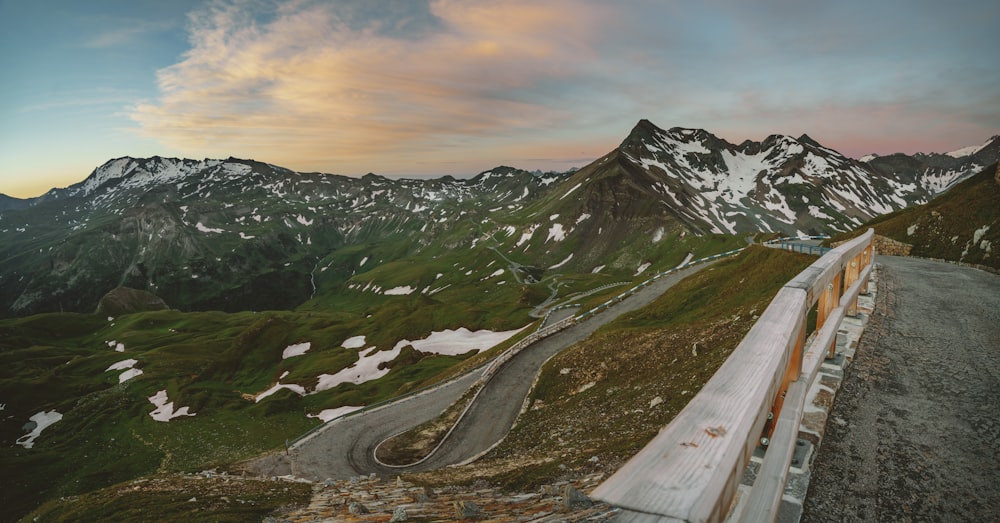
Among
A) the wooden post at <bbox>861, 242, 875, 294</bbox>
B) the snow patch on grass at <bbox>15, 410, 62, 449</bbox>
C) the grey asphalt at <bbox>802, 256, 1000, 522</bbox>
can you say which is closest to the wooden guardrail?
the grey asphalt at <bbox>802, 256, 1000, 522</bbox>

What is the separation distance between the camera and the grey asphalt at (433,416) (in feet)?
90.8

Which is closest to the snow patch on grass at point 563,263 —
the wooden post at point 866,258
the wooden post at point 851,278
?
the wooden post at point 866,258

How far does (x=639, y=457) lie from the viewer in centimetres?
248

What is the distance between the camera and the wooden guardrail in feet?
6.91

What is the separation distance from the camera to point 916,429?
5.58 metres

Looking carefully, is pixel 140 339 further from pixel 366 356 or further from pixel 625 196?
pixel 625 196

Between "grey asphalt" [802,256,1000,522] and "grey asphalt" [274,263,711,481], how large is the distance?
21.1m

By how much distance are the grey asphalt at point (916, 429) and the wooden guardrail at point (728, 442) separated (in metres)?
1.01

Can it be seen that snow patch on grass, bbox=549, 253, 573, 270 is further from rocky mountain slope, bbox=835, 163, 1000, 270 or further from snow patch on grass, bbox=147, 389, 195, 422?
rocky mountain slope, bbox=835, 163, 1000, 270

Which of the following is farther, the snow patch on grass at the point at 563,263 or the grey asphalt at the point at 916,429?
the snow patch on grass at the point at 563,263

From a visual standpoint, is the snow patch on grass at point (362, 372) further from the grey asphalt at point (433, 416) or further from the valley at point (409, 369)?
the grey asphalt at point (433, 416)

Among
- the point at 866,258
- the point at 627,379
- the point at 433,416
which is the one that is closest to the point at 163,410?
the point at 433,416

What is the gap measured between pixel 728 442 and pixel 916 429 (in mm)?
5433

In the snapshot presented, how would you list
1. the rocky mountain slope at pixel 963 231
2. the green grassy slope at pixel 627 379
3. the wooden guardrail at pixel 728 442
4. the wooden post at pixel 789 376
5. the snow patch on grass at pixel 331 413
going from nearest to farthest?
1. the wooden guardrail at pixel 728 442
2. the wooden post at pixel 789 376
3. the green grassy slope at pixel 627 379
4. the rocky mountain slope at pixel 963 231
5. the snow patch on grass at pixel 331 413
